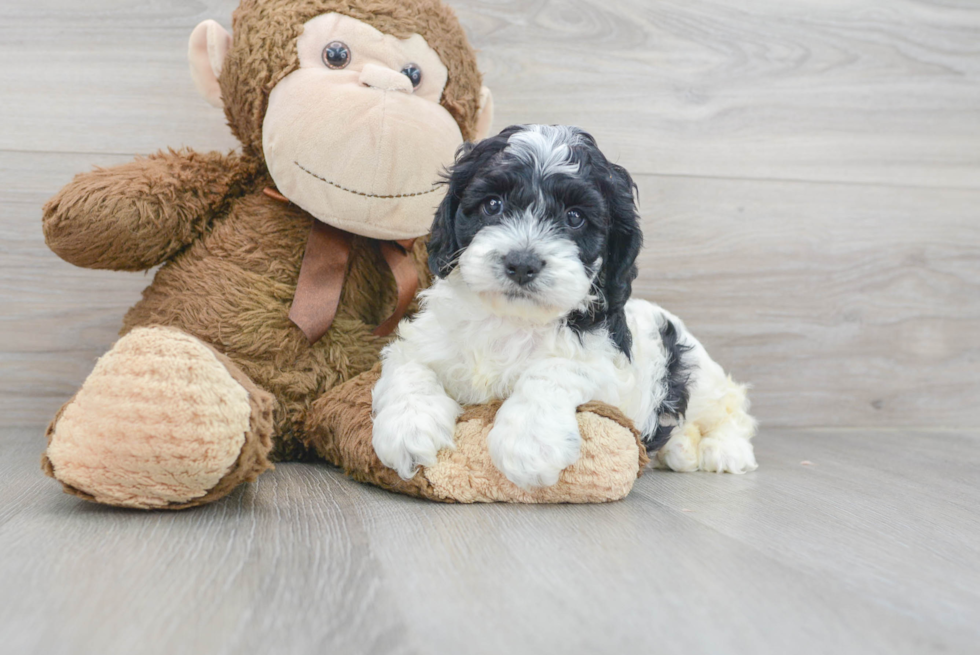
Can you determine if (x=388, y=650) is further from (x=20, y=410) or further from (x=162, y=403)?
(x=20, y=410)

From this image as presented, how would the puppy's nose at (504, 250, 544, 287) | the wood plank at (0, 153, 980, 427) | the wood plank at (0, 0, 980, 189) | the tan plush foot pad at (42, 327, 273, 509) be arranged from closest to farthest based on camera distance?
1. the tan plush foot pad at (42, 327, 273, 509)
2. the puppy's nose at (504, 250, 544, 287)
3. the wood plank at (0, 0, 980, 189)
4. the wood plank at (0, 153, 980, 427)

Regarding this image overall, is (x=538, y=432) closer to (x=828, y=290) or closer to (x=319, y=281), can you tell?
(x=319, y=281)

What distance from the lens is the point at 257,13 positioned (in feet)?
6.23

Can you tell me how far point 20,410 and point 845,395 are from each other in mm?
2711

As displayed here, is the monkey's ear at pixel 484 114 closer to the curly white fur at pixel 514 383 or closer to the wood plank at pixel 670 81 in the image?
the wood plank at pixel 670 81

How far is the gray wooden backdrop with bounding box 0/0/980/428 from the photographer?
7.63 ft

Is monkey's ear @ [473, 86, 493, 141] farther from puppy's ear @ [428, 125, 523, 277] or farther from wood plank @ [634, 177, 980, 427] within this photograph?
wood plank @ [634, 177, 980, 427]

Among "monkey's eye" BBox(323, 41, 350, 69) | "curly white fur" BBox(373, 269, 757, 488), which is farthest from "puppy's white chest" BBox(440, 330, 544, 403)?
"monkey's eye" BBox(323, 41, 350, 69)

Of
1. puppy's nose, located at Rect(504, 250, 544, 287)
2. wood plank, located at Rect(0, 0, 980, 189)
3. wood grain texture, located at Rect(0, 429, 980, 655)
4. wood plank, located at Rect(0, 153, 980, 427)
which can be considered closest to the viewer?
wood grain texture, located at Rect(0, 429, 980, 655)

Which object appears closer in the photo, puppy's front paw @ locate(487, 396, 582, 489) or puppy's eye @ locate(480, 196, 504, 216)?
puppy's front paw @ locate(487, 396, 582, 489)

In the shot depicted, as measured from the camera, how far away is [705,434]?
2.14m

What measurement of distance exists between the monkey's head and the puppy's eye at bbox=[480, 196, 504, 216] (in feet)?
1.07

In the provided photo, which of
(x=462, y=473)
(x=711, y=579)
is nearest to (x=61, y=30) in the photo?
(x=462, y=473)

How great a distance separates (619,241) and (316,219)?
0.79m
